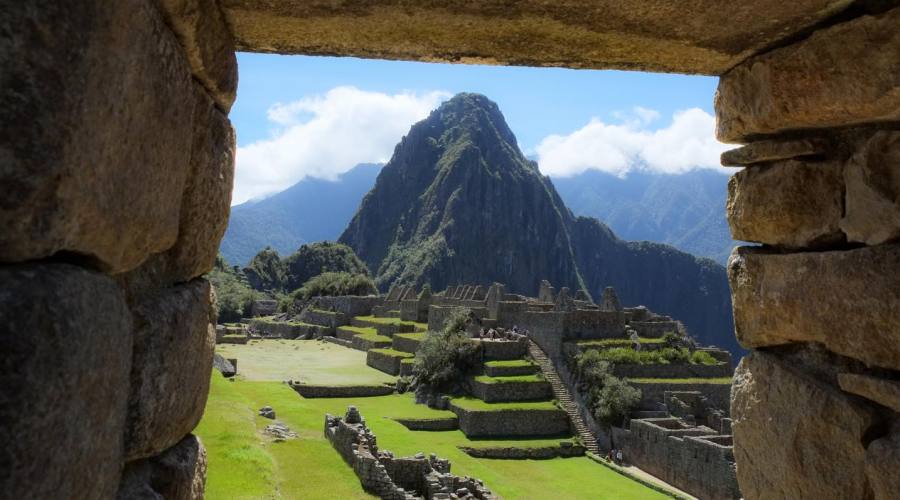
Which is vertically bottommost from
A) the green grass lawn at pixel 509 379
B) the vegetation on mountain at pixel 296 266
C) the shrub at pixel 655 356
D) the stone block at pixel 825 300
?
the green grass lawn at pixel 509 379

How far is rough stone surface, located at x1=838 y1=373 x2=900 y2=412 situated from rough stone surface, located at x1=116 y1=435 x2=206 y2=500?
210 centimetres

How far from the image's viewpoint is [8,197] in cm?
121

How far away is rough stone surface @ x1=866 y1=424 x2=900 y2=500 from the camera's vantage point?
6.90ft

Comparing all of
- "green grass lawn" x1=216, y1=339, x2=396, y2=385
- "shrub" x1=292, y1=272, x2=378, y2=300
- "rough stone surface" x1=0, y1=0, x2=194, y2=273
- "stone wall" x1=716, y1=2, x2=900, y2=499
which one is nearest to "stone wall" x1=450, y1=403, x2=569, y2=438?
"green grass lawn" x1=216, y1=339, x2=396, y2=385

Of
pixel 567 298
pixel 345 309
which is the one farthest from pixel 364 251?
pixel 567 298

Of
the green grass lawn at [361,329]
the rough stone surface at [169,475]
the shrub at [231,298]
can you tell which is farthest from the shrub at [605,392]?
the shrub at [231,298]

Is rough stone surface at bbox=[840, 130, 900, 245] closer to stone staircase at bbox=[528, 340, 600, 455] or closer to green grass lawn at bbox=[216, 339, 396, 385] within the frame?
stone staircase at bbox=[528, 340, 600, 455]

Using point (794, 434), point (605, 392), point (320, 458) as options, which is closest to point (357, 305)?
point (605, 392)

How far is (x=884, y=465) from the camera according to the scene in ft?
7.01

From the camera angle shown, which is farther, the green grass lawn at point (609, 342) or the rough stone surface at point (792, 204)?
the green grass lawn at point (609, 342)

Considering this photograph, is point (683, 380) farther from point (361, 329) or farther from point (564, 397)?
point (361, 329)

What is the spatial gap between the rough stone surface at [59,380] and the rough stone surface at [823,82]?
2285 mm

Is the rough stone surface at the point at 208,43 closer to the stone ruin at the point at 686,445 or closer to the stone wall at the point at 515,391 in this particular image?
the stone ruin at the point at 686,445

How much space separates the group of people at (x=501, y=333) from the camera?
3084 cm
